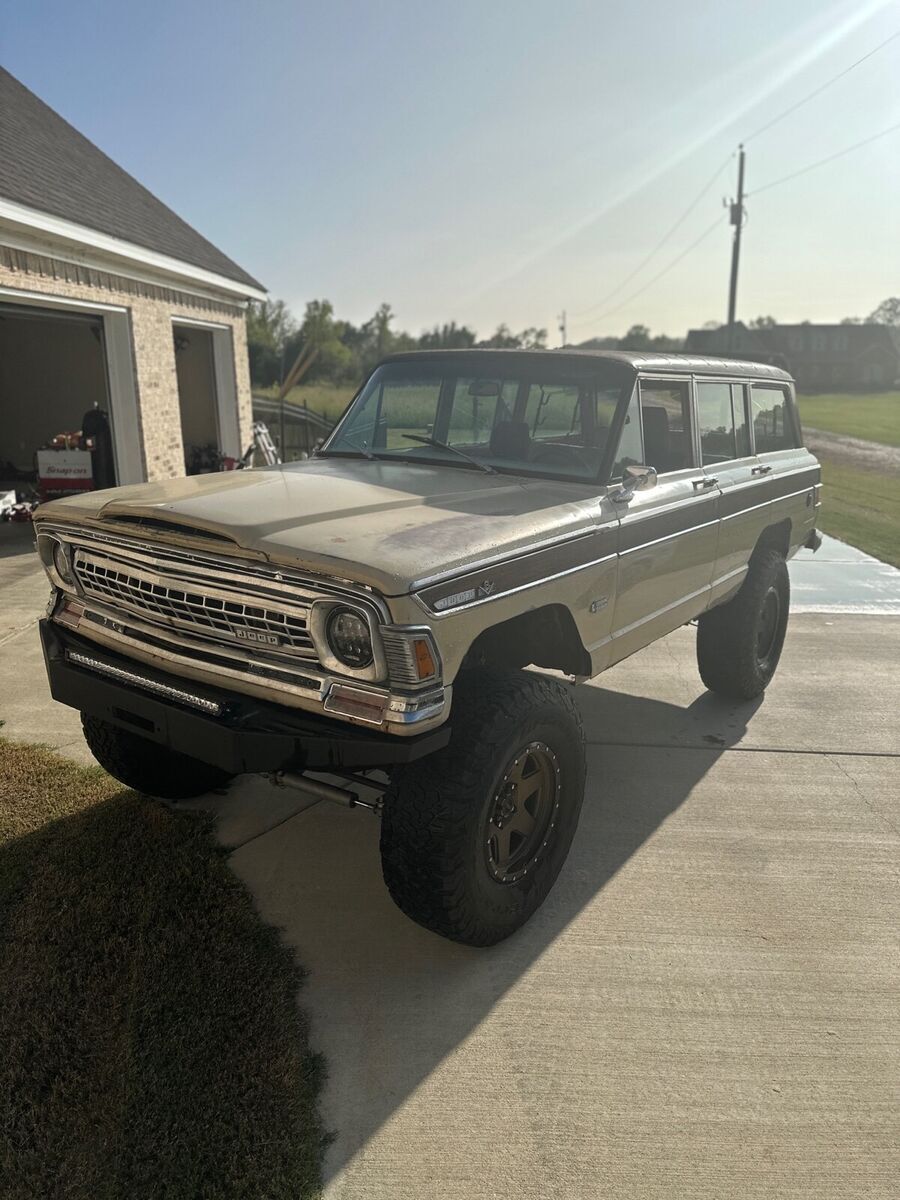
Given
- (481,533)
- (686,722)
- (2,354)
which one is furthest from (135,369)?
(481,533)

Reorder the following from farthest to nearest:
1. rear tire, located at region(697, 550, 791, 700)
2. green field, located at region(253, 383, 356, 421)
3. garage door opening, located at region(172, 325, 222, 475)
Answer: green field, located at region(253, 383, 356, 421)
garage door opening, located at region(172, 325, 222, 475)
rear tire, located at region(697, 550, 791, 700)

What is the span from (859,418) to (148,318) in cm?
4186

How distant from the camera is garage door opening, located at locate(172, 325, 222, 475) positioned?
604 inches

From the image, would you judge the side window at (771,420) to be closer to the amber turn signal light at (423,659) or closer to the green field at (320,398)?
the amber turn signal light at (423,659)

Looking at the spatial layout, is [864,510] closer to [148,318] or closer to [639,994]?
[148,318]

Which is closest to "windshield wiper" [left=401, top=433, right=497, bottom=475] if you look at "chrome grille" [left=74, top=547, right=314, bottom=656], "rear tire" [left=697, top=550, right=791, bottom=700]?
"chrome grille" [left=74, top=547, right=314, bottom=656]

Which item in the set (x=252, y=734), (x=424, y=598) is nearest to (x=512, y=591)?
(x=424, y=598)

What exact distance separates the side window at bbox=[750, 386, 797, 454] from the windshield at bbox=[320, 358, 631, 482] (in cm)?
178

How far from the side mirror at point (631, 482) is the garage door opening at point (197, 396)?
12.5m

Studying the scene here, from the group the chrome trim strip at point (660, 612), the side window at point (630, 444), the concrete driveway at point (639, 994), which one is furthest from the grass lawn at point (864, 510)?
the side window at point (630, 444)

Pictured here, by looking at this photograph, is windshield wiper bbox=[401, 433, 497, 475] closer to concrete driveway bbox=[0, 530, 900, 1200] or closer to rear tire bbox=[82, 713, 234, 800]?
concrete driveway bbox=[0, 530, 900, 1200]

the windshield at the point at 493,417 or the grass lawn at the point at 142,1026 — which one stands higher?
the windshield at the point at 493,417

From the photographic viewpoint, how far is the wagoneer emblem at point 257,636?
8.87ft

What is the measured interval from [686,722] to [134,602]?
132 inches
